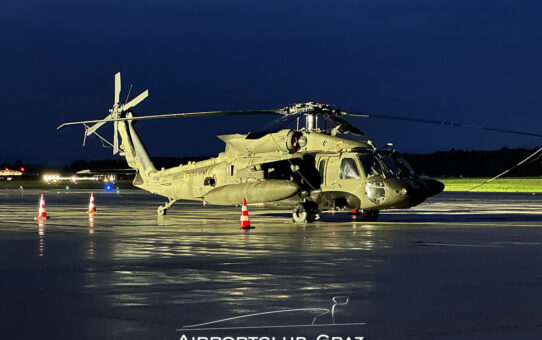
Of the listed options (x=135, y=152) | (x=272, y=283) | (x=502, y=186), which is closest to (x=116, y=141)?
(x=135, y=152)

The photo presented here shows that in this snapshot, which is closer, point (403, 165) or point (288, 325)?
point (288, 325)

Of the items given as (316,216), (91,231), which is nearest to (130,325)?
(91,231)

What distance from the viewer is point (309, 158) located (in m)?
30.3

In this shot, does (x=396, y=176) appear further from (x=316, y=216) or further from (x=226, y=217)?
(x=226, y=217)

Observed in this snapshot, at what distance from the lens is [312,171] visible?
98.8 ft

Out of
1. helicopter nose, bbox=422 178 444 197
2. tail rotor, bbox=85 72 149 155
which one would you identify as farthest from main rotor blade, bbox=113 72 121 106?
helicopter nose, bbox=422 178 444 197

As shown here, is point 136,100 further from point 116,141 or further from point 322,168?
point 322,168

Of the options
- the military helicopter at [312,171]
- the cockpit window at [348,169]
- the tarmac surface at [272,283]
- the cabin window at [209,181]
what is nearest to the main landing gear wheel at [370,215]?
the military helicopter at [312,171]

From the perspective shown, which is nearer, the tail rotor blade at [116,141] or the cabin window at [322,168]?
the cabin window at [322,168]

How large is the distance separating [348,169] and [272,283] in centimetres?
1609

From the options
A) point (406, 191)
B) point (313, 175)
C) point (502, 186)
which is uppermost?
point (313, 175)

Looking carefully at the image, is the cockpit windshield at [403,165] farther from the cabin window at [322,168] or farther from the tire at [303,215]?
the tire at [303,215]

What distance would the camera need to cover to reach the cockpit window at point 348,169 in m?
28.8

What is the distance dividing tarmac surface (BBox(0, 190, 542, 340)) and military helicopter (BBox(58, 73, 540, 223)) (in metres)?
3.43
